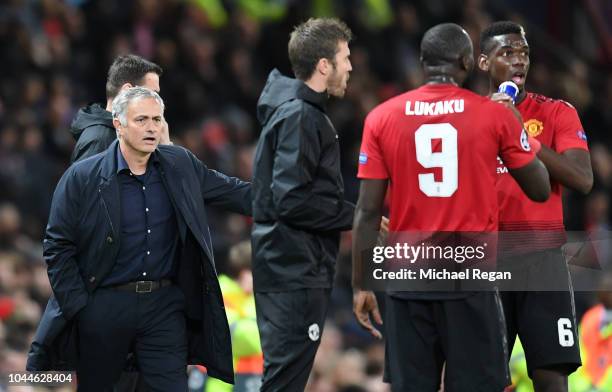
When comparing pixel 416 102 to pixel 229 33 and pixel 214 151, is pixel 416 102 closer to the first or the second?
pixel 214 151

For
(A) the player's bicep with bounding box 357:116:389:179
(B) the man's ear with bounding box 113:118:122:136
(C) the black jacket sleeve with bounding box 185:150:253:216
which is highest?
(B) the man's ear with bounding box 113:118:122:136

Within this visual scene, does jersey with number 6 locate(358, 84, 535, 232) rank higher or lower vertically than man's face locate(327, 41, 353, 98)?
lower

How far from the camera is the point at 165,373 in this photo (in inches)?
255

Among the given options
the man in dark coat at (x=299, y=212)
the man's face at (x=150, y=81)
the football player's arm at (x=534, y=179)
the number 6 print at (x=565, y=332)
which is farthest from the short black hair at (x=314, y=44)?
the number 6 print at (x=565, y=332)

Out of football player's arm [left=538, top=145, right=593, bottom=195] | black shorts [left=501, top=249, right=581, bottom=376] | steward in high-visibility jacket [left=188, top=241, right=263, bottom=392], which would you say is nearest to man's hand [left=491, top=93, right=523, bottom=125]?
football player's arm [left=538, top=145, right=593, bottom=195]

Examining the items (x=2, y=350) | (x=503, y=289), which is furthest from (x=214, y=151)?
(x=503, y=289)

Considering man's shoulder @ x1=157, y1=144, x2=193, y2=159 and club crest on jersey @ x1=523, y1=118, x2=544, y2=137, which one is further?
man's shoulder @ x1=157, y1=144, x2=193, y2=159

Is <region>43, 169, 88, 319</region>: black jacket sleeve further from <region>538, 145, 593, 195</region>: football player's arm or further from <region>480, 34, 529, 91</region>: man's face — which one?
<region>538, 145, 593, 195</region>: football player's arm

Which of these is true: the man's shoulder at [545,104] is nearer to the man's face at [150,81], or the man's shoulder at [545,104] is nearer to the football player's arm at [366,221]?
the football player's arm at [366,221]

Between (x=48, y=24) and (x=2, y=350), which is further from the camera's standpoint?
(x=48, y=24)

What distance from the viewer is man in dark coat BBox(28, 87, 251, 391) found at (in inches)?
254

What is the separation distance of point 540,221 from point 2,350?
4.28 metres

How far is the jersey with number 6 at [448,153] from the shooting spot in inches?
225

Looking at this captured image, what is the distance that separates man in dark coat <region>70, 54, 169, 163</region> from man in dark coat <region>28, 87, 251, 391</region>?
41 centimetres
